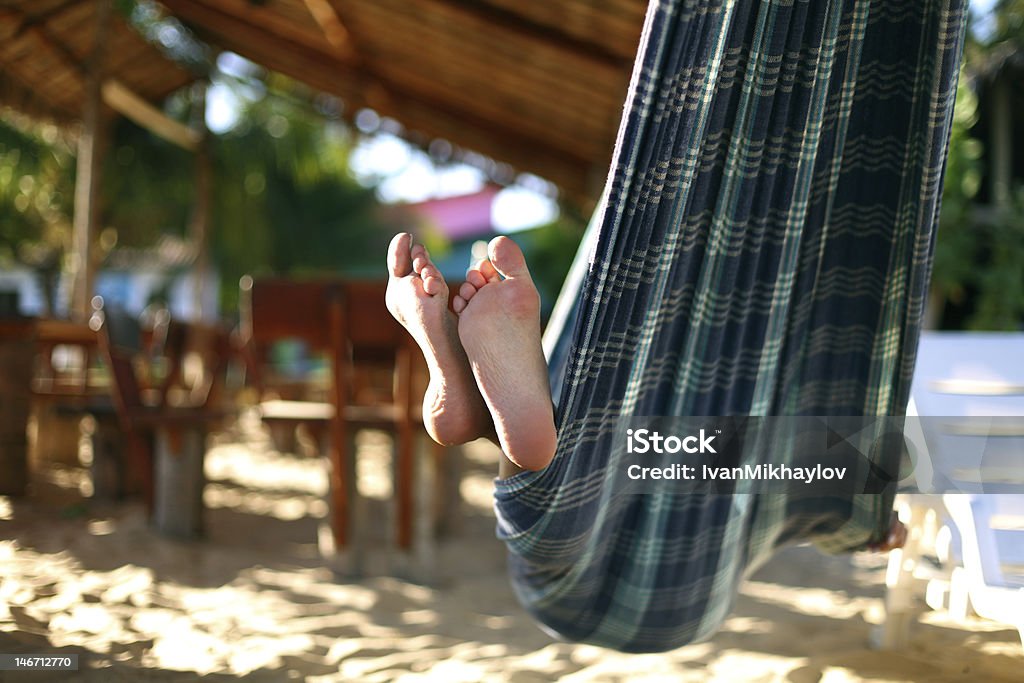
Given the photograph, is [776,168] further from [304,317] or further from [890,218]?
[304,317]

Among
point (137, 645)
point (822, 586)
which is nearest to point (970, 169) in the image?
point (822, 586)

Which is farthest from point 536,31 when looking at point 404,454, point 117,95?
point 117,95

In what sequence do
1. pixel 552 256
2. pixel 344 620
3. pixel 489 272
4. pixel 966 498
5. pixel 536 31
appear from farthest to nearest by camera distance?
pixel 552 256 < pixel 536 31 < pixel 344 620 < pixel 966 498 < pixel 489 272

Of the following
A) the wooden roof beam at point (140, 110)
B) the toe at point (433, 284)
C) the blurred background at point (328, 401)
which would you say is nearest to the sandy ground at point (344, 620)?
the blurred background at point (328, 401)

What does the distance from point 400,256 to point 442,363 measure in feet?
0.70

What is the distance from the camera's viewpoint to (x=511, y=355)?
128 cm

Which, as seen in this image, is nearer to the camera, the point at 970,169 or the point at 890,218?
the point at 890,218

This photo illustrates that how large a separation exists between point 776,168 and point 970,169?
14.0ft

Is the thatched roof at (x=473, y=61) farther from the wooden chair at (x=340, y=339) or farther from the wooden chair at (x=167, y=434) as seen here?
the wooden chair at (x=167, y=434)

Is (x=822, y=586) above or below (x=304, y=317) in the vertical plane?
below

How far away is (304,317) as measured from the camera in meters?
2.55

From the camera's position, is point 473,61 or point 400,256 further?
point 473,61

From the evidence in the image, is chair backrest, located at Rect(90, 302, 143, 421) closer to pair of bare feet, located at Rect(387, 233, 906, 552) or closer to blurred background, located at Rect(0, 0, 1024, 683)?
blurred background, located at Rect(0, 0, 1024, 683)

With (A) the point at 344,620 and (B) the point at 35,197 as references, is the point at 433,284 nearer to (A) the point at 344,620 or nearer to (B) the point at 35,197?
(A) the point at 344,620
